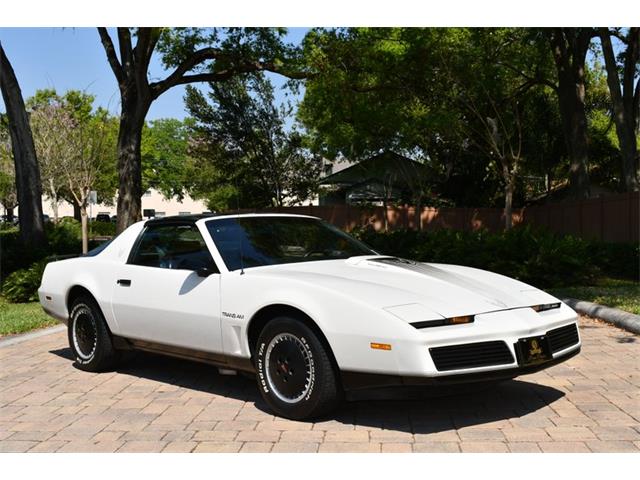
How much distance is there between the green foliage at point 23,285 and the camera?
1332cm

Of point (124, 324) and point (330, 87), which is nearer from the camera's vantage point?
point (124, 324)

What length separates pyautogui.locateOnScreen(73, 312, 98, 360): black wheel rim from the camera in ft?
21.2

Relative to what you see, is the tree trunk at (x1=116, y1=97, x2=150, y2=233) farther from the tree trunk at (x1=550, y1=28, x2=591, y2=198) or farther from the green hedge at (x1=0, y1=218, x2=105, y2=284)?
the tree trunk at (x1=550, y1=28, x2=591, y2=198)

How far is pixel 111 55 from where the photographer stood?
1828 centimetres

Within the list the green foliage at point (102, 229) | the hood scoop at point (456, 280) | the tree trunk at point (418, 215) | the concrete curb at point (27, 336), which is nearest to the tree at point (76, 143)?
the green foliage at point (102, 229)

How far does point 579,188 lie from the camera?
76.6 feet

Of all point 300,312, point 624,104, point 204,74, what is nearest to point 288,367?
point 300,312

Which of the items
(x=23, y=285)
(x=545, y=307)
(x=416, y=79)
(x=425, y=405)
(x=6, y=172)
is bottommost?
(x=425, y=405)

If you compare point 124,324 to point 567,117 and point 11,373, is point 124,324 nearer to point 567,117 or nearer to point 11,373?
point 11,373

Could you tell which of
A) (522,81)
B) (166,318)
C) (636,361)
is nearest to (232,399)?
(166,318)

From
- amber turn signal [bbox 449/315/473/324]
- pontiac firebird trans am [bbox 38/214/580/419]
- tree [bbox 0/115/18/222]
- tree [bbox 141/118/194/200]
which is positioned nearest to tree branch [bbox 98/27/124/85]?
pontiac firebird trans am [bbox 38/214/580/419]

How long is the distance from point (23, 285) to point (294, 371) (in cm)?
1034

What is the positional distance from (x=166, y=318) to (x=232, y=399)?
85 centimetres

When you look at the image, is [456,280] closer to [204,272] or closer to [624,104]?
[204,272]
